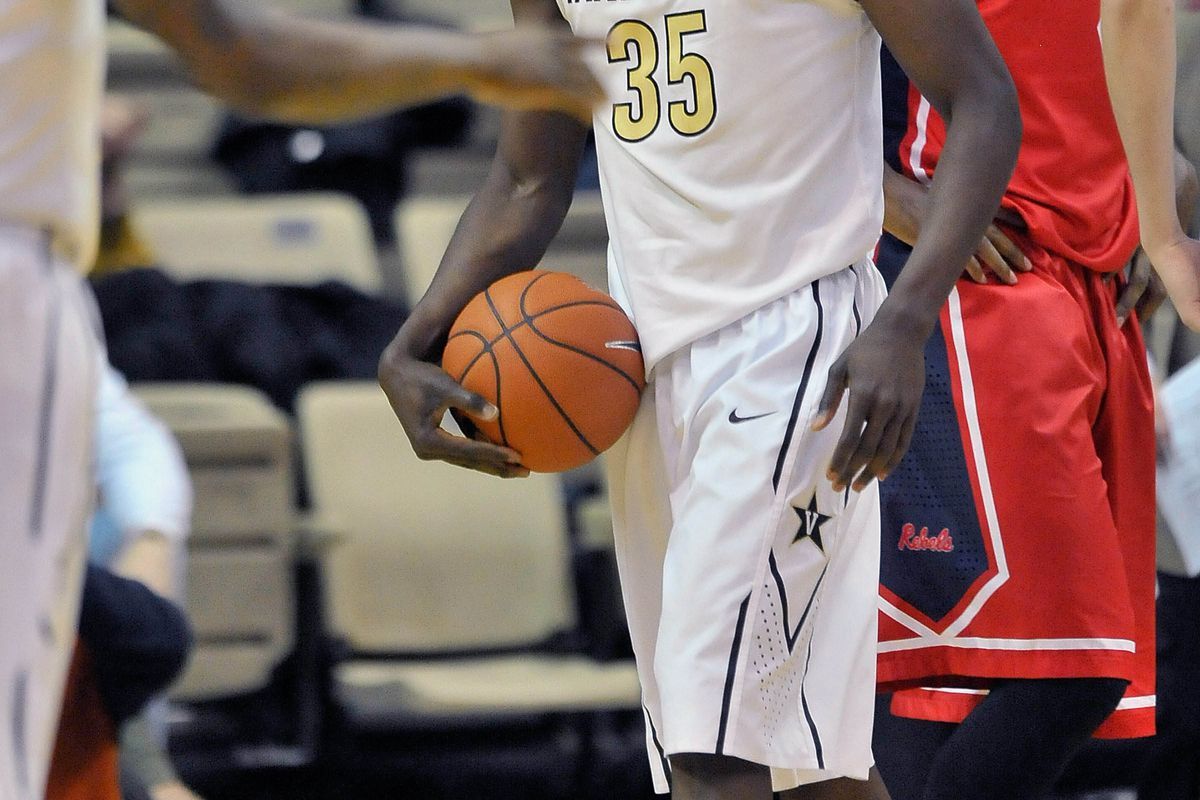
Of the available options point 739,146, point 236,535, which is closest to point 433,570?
point 236,535

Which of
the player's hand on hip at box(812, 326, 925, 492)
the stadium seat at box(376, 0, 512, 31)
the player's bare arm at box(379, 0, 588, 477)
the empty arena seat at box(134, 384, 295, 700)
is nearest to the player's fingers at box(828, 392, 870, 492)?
the player's hand on hip at box(812, 326, 925, 492)

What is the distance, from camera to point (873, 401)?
278cm

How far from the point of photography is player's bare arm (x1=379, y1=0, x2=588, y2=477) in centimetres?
321

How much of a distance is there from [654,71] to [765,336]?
17.6 inches

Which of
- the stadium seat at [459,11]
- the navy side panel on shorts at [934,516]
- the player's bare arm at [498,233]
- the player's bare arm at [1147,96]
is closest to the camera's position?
the player's bare arm at [498,233]

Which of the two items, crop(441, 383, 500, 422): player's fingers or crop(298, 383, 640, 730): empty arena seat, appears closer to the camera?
crop(441, 383, 500, 422): player's fingers

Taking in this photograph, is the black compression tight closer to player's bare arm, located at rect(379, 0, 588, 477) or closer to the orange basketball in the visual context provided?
the orange basketball

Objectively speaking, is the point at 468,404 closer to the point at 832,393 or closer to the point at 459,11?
the point at 832,393

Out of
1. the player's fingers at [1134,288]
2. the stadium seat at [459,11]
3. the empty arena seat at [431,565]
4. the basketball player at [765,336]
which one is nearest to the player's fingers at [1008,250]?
the player's fingers at [1134,288]

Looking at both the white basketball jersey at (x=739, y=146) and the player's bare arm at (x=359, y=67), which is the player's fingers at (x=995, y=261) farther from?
the player's bare arm at (x=359, y=67)

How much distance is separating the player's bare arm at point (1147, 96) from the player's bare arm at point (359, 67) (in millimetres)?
1693

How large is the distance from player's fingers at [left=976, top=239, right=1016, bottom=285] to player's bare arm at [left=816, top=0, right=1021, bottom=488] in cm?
57

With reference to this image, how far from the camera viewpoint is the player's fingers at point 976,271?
349 cm

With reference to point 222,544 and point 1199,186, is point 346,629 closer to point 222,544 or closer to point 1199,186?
point 222,544
